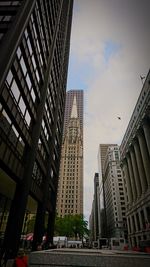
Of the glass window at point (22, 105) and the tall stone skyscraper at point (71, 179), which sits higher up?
the tall stone skyscraper at point (71, 179)

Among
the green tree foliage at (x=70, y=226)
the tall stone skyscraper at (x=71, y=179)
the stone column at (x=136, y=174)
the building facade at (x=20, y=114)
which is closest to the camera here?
the building facade at (x=20, y=114)

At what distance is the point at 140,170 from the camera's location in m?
57.8

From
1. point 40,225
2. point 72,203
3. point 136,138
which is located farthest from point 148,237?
point 72,203

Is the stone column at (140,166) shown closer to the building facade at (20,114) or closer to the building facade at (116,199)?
the building facade at (20,114)

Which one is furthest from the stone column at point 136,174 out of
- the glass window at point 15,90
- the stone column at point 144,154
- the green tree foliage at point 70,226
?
the glass window at point 15,90

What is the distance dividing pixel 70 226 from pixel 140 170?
1803 inches

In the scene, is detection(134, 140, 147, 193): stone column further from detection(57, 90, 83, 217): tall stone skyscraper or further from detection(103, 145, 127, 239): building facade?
detection(57, 90, 83, 217): tall stone skyscraper

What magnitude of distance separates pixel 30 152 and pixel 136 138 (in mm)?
46452

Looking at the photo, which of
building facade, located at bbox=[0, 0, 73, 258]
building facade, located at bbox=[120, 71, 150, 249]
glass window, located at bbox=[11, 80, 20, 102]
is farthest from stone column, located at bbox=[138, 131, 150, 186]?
glass window, located at bbox=[11, 80, 20, 102]

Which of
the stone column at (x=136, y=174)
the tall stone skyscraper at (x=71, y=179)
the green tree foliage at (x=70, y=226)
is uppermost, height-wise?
the tall stone skyscraper at (x=71, y=179)

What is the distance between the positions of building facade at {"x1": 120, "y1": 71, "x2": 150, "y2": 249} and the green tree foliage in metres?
27.4

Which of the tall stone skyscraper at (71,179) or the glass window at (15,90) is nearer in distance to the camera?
the glass window at (15,90)

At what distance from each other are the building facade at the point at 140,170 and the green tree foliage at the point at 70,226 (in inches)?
1078

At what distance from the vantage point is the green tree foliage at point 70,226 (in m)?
81.5
